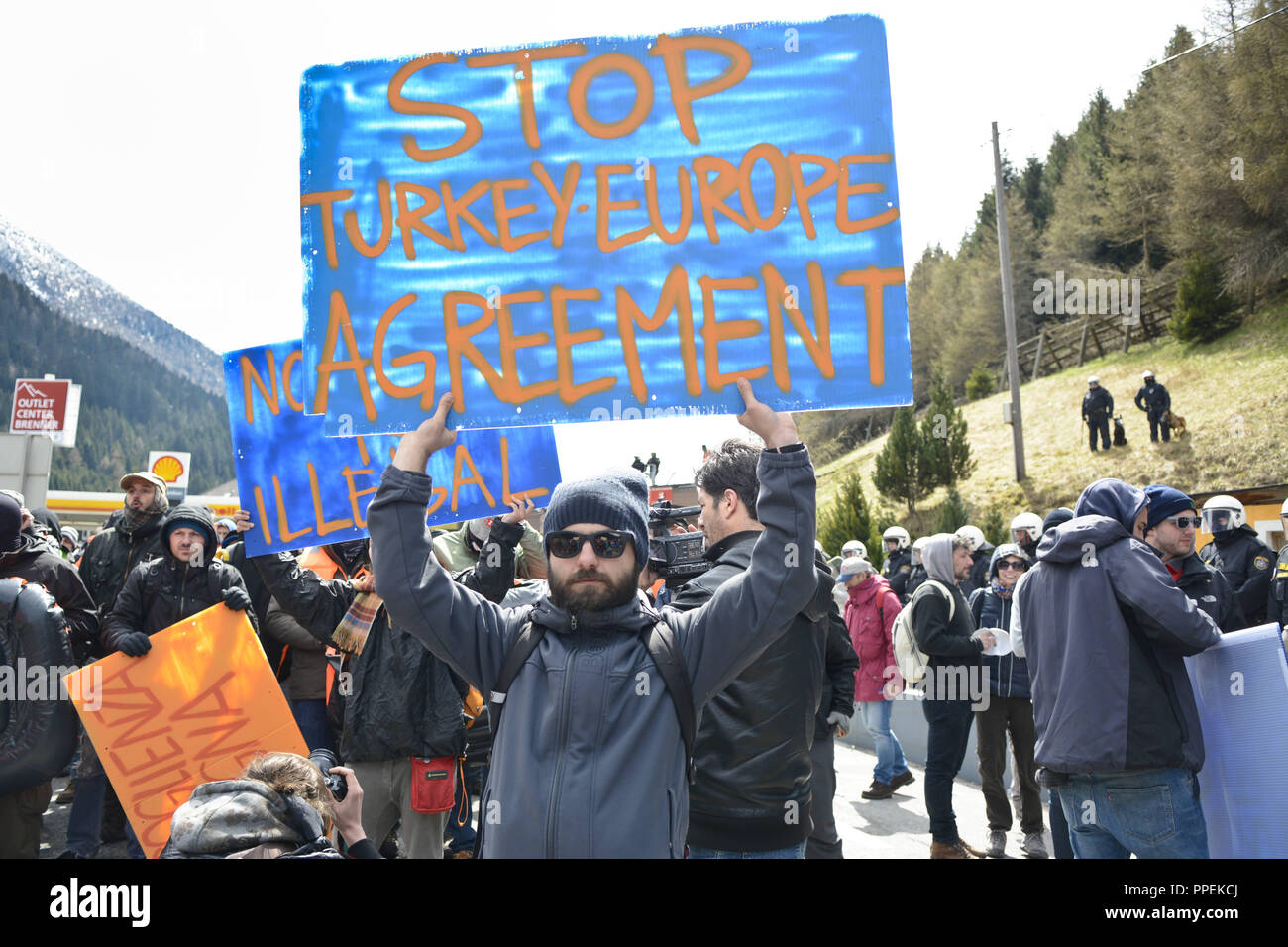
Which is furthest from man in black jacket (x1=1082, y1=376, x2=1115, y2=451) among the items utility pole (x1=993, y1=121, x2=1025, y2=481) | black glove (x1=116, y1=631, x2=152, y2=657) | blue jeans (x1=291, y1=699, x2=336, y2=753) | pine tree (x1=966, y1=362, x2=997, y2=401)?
black glove (x1=116, y1=631, x2=152, y2=657)

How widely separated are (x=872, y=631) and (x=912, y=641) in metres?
2.13

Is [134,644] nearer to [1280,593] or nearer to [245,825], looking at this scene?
[245,825]

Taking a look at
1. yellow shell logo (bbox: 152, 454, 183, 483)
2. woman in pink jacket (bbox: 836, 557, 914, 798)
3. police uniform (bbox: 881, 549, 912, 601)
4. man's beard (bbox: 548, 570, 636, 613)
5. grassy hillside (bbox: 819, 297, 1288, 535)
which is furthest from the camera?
grassy hillside (bbox: 819, 297, 1288, 535)

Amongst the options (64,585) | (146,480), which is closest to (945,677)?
(64,585)

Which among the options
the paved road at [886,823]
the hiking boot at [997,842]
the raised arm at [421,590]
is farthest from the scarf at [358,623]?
the hiking boot at [997,842]

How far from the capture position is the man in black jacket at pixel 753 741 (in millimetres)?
2971

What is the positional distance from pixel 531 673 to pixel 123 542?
203 inches

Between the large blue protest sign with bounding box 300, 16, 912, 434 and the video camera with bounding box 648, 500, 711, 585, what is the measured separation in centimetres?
131

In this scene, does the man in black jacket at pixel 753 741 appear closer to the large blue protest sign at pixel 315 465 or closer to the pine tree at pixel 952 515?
the large blue protest sign at pixel 315 465

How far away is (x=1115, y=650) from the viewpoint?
3.33 meters

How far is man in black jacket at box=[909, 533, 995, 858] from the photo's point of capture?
19.4 feet

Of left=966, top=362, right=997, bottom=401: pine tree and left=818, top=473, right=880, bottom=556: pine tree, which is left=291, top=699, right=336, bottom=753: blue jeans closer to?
left=818, top=473, right=880, bottom=556: pine tree
